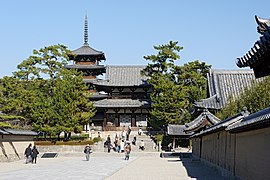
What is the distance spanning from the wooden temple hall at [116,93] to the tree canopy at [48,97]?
8.30 meters

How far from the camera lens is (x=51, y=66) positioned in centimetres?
5928

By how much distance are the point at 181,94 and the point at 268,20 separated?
148 feet

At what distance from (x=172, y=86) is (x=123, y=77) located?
51.4ft

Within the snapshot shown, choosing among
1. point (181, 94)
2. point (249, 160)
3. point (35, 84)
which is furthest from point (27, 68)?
point (249, 160)

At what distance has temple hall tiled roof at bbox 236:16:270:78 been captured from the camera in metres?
6.22

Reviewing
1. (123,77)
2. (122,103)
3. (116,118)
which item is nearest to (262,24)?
(122,103)

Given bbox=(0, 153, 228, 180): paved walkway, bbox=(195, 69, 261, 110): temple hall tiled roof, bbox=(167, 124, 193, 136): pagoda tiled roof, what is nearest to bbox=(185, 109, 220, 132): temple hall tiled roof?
bbox=(0, 153, 228, 180): paved walkway

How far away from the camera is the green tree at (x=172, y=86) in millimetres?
51781

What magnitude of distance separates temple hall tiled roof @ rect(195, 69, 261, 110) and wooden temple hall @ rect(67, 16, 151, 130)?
2227 centimetres

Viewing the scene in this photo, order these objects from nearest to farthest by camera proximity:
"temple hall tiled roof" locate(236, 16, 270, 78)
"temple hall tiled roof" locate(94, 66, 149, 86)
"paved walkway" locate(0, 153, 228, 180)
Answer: "temple hall tiled roof" locate(236, 16, 270, 78) < "paved walkway" locate(0, 153, 228, 180) < "temple hall tiled roof" locate(94, 66, 149, 86)

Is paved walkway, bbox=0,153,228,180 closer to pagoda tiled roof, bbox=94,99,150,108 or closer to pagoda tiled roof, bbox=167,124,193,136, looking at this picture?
pagoda tiled roof, bbox=167,124,193,136

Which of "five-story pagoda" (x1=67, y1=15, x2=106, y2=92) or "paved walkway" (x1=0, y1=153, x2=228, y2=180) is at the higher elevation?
"five-story pagoda" (x1=67, y1=15, x2=106, y2=92)

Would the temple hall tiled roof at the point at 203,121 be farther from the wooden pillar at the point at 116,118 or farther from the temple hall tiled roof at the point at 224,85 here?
the wooden pillar at the point at 116,118

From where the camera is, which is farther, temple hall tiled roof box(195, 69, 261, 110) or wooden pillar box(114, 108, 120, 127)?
wooden pillar box(114, 108, 120, 127)
